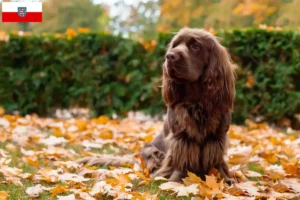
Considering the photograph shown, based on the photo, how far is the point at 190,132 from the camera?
353cm

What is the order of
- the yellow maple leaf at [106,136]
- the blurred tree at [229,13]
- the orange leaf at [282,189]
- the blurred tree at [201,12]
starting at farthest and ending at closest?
the blurred tree at [201,12] → the blurred tree at [229,13] → the yellow maple leaf at [106,136] → the orange leaf at [282,189]

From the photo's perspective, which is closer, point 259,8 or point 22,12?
point 22,12

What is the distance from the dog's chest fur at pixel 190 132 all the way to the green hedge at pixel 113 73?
180 inches

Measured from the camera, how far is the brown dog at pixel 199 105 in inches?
137

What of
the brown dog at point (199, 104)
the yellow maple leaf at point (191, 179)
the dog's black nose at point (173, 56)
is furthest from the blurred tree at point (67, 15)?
the yellow maple leaf at point (191, 179)

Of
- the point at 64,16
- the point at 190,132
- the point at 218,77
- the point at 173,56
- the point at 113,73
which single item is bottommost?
the point at 190,132

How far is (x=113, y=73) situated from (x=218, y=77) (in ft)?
17.7

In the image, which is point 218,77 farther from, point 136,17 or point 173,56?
point 136,17

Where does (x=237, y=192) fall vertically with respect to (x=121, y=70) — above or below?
below

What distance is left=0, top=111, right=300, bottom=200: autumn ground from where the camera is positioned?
304 cm

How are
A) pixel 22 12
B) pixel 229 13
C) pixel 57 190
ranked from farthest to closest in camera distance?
pixel 229 13 < pixel 22 12 < pixel 57 190

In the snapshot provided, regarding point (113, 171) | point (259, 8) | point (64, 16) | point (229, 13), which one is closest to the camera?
point (113, 171)

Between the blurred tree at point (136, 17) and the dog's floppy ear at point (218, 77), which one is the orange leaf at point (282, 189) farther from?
the blurred tree at point (136, 17)

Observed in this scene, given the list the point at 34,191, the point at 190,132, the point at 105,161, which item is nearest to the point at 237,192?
the point at 190,132
